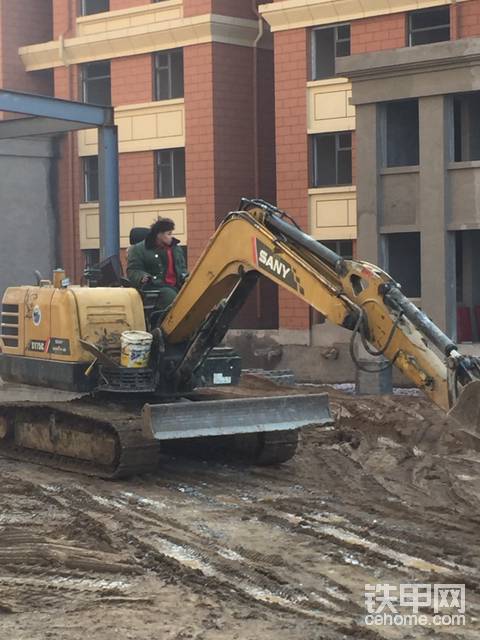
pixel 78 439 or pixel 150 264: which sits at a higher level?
pixel 150 264

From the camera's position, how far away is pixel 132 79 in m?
32.2

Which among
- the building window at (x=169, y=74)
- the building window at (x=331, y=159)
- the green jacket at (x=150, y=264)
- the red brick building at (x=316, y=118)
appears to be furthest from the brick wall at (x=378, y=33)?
the green jacket at (x=150, y=264)

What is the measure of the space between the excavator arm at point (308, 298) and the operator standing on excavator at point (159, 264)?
1.83 feet

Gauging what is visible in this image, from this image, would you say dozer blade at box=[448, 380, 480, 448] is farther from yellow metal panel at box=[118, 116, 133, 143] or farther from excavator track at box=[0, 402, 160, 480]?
yellow metal panel at box=[118, 116, 133, 143]

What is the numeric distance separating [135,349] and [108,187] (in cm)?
967

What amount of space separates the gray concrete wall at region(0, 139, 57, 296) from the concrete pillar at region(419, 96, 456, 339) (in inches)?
487

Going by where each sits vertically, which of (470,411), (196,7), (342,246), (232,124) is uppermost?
(196,7)

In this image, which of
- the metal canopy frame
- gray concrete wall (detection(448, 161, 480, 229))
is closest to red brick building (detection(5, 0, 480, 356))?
gray concrete wall (detection(448, 161, 480, 229))

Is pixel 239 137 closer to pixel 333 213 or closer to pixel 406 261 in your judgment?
pixel 333 213

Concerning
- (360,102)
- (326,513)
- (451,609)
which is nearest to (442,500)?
(326,513)

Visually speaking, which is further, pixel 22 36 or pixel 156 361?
pixel 22 36

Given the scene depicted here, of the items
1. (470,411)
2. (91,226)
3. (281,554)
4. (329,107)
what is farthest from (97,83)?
(470,411)

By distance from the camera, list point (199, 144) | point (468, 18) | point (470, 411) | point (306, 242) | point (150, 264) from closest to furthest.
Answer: point (470, 411), point (306, 242), point (150, 264), point (468, 18), point (199, 144)

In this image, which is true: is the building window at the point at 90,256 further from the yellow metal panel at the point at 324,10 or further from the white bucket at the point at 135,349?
the white bucket at the point at 135,349
